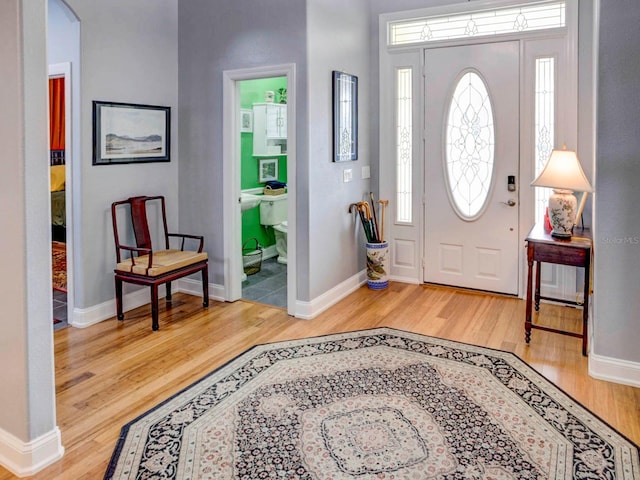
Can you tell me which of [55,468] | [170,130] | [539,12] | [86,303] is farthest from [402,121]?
[55,468]

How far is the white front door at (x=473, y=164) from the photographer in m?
4.70

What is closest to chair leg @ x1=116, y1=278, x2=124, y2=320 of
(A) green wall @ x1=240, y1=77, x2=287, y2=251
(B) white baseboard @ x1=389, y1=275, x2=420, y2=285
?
(A) green wall @ x1=240, y1=77, x2=287, y2=251

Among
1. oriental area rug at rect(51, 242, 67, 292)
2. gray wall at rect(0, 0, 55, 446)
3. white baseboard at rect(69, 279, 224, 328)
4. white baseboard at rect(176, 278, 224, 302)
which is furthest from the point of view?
oriental area rug at rect(51, 242, 67, 292)


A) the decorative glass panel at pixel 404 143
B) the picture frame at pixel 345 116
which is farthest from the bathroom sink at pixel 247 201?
the decorative glass panel at pixel 404 143

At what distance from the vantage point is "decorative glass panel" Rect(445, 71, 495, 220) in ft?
15.8

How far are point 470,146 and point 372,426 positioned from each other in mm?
3173

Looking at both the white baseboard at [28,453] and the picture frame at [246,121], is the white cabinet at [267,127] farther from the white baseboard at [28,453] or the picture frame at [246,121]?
the white baseboard at [28,453]

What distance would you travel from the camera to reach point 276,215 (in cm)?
634

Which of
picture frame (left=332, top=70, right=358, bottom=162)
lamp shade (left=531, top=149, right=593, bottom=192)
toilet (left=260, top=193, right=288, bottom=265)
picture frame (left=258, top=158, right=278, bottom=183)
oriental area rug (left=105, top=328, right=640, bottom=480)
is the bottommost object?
oriental area rug (left=105, top=328, right=640, bottom=480)

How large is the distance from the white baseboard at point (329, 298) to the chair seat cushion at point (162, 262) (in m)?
0.99

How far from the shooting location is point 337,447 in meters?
2.44

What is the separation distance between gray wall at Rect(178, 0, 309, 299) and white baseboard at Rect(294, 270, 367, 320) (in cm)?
10

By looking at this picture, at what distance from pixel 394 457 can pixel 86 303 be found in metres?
2.88

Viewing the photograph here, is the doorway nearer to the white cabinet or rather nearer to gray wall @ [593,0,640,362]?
the white cabinet
